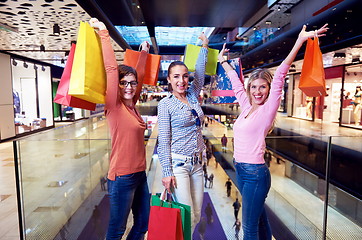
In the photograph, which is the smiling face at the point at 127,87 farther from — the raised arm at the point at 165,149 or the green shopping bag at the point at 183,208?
the green shopping bag at the point at 183,208

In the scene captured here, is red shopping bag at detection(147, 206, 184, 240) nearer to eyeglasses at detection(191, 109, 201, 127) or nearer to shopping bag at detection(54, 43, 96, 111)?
eyeglasses at detection(191, 109, 201, 127)

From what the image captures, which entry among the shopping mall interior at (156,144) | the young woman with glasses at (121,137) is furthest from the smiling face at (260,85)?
the young woman with glasses at (121,137)

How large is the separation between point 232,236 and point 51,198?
76.2 inches

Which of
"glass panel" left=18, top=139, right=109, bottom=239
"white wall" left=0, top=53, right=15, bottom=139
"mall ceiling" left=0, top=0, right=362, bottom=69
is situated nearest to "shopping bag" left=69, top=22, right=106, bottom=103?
"glass panel" left=18, top=139, right=109, bottom=239

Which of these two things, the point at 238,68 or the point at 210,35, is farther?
the point at 210,35

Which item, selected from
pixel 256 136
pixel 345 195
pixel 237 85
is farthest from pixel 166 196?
pixel 345 195

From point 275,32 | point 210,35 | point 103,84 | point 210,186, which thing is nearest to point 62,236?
point 210,186

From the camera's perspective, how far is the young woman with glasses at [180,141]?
152 cm

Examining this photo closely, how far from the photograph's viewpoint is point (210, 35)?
14.9m

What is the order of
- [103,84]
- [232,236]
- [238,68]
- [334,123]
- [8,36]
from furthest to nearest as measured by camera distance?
[334,123] < [8,36] < [232,236] < [238,68] < [103,84]

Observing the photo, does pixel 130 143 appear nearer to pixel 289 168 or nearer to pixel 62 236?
pixel 62 236

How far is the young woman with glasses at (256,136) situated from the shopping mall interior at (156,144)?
27 cm

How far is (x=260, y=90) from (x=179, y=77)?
1.75 feet

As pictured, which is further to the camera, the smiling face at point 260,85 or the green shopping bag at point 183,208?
the smiling face at point 260,85
